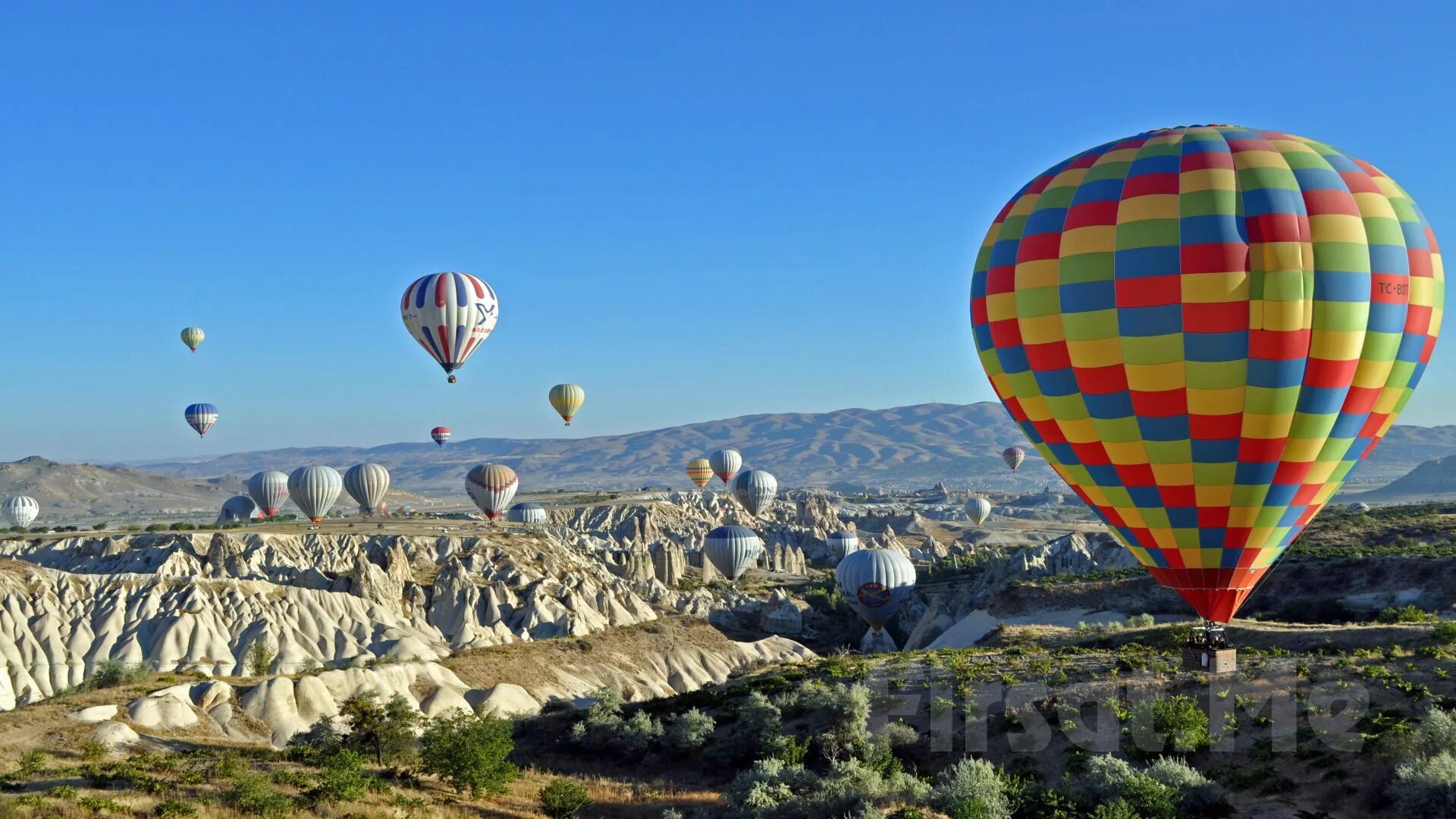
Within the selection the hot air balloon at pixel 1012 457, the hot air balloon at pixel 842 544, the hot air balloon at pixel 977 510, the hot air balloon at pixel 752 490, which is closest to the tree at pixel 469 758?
the hot air balloon at pixel 842 544

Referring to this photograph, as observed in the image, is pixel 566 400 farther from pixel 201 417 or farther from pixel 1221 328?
pixel 1221 328

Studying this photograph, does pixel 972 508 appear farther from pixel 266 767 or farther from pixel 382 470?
pixel 266 767

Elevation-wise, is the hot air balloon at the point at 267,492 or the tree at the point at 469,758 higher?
the hot air balloon at the point at 267,492

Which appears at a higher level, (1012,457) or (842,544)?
(1012,457)

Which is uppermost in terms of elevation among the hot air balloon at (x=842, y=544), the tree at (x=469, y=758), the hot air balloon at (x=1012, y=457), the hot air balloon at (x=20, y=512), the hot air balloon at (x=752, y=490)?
the hot air balloon at (x=1012, y=457)

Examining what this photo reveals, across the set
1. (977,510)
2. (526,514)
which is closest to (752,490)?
(526,514)

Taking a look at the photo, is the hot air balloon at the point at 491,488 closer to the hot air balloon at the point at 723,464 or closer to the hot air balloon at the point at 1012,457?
the hot air balloon at the point at 723,464
